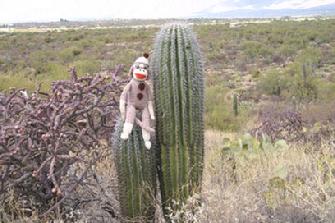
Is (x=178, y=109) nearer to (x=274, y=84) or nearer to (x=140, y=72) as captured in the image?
(x=140, y=72)

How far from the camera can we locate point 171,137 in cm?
435

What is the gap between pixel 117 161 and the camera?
4328 millimetres

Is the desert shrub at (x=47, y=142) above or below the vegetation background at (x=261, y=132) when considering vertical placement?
above

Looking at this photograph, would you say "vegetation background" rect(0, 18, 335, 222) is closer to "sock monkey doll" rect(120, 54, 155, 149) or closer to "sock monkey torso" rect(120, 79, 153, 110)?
"sock monkey doll" rect(120, 54, 155, 149)

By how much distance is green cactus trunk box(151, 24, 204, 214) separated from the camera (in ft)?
14.1

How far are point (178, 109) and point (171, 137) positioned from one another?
231mm

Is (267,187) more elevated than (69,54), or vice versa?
(267,187)

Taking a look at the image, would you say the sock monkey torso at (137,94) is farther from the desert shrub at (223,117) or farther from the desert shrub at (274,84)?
the desert shrub at (274,84)

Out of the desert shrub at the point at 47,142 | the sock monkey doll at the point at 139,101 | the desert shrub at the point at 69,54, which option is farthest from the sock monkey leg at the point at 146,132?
the desert shrub at the point at 69,54

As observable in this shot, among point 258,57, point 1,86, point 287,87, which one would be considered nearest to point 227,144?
point 1,86

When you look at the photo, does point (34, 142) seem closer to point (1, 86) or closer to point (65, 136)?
point (65, 136)

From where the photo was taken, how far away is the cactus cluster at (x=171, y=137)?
4.30 meters

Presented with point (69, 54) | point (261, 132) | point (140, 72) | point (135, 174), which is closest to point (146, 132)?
point (135, 174)

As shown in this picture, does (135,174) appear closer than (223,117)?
Yes
